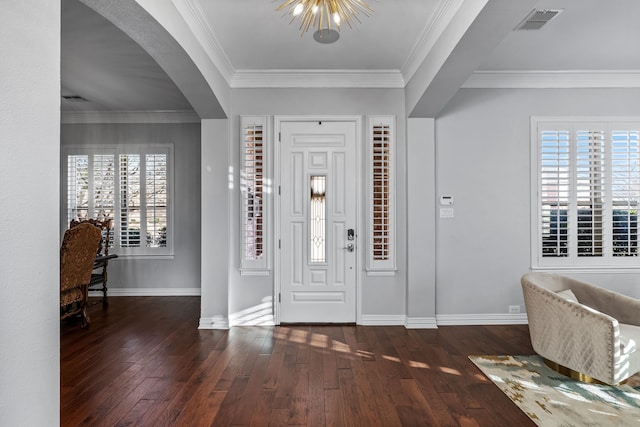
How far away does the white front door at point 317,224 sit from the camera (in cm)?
439

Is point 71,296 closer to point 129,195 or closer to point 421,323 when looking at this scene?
point 129,195

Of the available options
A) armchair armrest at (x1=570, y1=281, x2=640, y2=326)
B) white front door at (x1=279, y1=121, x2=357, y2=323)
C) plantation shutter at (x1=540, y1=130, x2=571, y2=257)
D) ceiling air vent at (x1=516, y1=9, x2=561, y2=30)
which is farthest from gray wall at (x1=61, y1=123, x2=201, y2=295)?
armchair armrest at (x1=570, y1=281, x2=640, y2=326)

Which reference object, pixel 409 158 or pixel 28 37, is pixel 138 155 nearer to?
pixel 409 158

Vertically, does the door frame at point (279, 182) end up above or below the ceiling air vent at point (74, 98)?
below

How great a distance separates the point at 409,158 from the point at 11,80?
3.67m

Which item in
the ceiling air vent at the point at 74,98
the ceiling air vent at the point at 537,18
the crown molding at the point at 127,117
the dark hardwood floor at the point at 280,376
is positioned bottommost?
the dark hardwood floor at the point at 280,376

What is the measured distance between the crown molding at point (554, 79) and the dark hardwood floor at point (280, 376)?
270 cm

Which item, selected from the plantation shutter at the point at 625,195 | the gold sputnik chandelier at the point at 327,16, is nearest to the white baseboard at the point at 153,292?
the gold sputnik chandelier at the point at 327,16

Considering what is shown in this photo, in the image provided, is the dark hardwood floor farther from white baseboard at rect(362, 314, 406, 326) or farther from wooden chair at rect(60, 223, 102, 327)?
wooden chair at rect(60, 223, 102, 327)

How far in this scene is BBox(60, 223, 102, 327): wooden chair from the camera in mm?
3977

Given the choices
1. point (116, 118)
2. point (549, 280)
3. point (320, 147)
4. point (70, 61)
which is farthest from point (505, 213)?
point (116, 118)

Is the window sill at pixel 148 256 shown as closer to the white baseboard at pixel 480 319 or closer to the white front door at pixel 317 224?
the white front door at pixel 317 224

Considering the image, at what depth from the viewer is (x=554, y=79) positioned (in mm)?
4363

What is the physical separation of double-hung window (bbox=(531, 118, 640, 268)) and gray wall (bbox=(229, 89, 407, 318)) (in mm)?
1508
